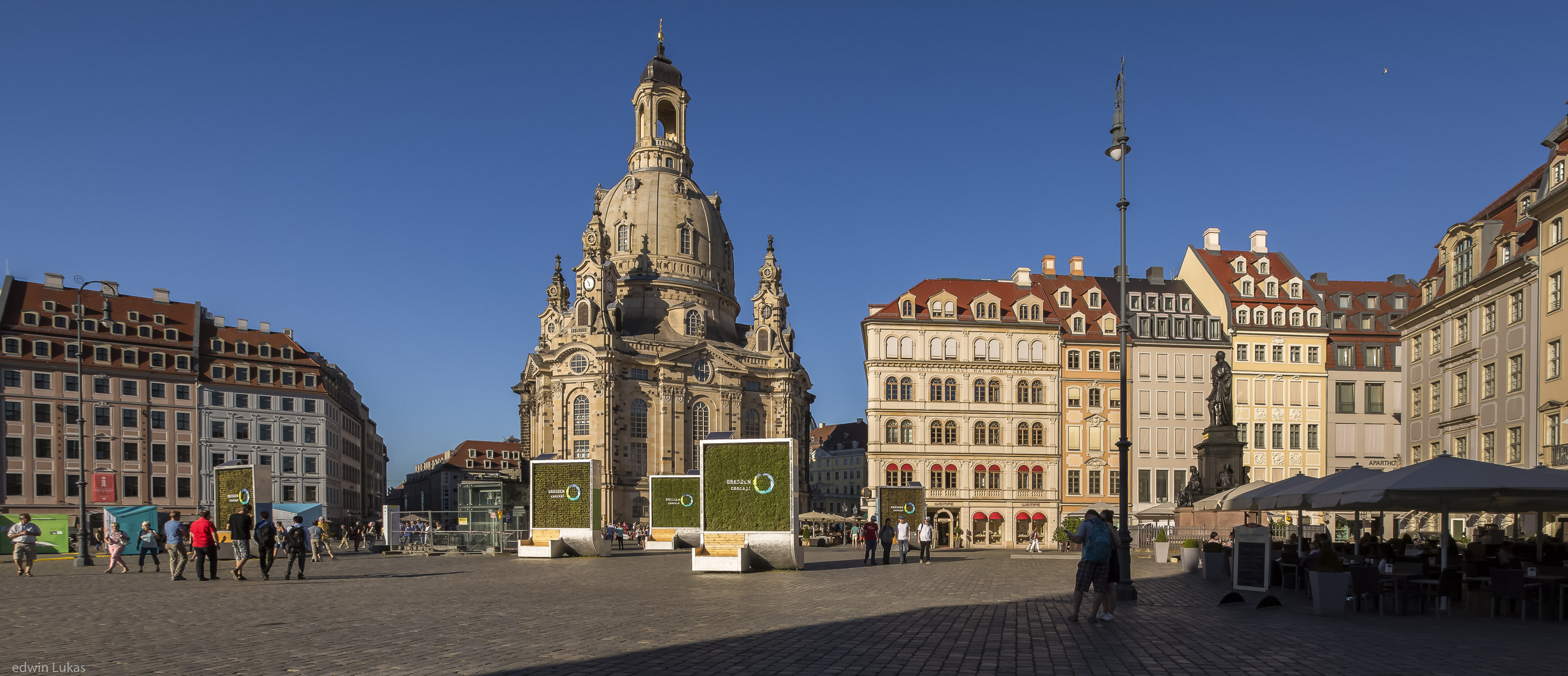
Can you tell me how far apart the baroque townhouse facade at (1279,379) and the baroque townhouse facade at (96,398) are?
6962 cm

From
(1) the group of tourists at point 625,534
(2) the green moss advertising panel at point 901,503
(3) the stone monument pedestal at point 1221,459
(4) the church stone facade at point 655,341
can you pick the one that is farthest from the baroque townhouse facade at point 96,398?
(3) the stone monument pedestal at point 1221,459

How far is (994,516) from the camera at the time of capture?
6800 centimetres

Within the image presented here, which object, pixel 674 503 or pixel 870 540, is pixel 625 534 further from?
pixel 870 540

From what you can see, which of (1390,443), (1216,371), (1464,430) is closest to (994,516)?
(1390,443)

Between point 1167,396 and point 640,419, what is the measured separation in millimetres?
45359

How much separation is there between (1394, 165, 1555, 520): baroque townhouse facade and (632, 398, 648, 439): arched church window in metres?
61.1

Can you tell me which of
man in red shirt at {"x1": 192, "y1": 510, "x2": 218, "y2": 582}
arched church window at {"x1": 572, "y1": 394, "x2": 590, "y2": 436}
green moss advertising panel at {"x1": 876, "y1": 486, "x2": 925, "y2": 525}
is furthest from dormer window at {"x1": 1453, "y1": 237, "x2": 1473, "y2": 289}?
arched church window at {"x1": 572, "y1": 394, "x2": 590, "y2": 436}

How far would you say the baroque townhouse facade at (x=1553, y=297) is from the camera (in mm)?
35219

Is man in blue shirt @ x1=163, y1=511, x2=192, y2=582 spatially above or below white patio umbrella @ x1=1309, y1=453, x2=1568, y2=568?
below

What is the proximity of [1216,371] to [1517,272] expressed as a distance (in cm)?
1217

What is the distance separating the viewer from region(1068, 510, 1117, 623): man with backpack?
15.1m

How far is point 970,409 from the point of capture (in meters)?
67.8

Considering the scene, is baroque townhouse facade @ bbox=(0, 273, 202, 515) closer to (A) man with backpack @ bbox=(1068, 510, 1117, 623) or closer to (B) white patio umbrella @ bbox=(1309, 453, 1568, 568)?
(A) man with backpack @ bbox=(1068, 510, 1117, 623)

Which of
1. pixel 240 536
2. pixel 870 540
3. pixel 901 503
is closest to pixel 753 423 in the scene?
pixel 901 503
